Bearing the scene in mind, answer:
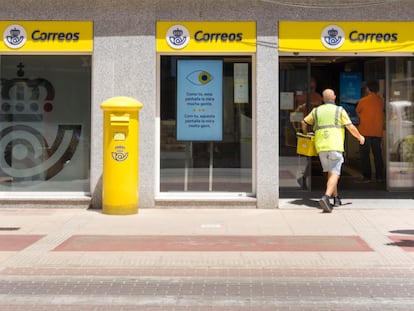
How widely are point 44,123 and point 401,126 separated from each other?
714 cm

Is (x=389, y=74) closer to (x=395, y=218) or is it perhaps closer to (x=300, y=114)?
(x=300, y=114)

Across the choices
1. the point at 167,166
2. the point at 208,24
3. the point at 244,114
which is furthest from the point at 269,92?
the point at 167,166

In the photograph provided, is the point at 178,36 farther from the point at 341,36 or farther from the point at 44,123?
the point at 44,123

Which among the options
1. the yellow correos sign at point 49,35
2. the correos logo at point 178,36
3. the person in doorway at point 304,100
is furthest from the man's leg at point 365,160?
the yellow correos sign at point 49,35

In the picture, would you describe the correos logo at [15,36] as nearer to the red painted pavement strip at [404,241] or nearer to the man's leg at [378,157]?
the red painted pavement strip at [404,241]

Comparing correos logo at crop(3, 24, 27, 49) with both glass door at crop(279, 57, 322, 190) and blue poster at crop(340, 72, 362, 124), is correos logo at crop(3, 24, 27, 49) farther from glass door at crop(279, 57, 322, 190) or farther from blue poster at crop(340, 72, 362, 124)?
blue poster at crop(340, 72, 362, 124)

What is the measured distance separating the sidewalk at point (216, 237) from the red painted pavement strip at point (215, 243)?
0.5 inches

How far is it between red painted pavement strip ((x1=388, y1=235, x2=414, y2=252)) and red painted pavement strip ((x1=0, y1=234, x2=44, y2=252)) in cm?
492

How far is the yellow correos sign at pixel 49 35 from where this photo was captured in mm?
11141

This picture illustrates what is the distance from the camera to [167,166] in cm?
1157

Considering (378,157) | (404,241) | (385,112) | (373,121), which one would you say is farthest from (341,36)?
(404,241)

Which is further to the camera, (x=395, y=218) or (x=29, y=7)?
(x=29, y=7)

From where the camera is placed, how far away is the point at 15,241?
8.51 meters

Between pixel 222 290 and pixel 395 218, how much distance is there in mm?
4999
